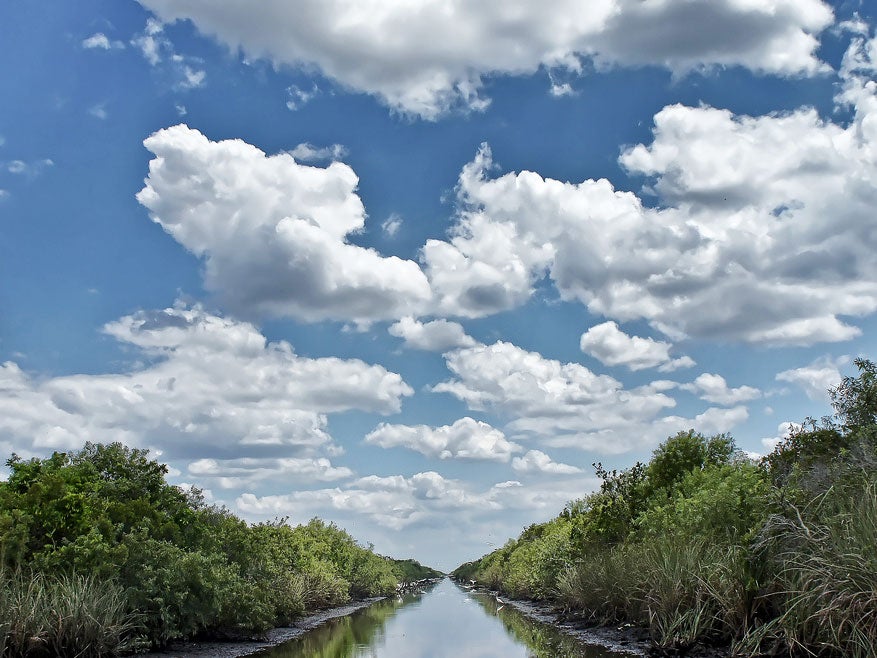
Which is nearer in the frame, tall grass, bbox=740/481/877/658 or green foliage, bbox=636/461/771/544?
tall grass, bbox=740/481/877/658

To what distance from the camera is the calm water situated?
31.5 m

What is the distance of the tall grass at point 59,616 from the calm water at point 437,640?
31.1 ft

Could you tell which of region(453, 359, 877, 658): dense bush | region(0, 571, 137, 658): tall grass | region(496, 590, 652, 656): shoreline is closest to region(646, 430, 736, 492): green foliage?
region(453, 359, 877, 658): dense bush

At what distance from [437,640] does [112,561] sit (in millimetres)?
20845

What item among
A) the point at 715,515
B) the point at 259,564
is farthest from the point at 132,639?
the point at 715,515

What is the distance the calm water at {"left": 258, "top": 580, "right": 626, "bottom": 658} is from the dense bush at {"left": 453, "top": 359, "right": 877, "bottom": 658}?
11.8 feet

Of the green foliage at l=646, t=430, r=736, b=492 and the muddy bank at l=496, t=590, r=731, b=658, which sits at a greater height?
the green foliage at l=646, t=430, r=736, b=492

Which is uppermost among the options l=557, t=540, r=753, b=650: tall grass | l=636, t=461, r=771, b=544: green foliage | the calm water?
l=636, t=461, r=771, b=544: green foliage

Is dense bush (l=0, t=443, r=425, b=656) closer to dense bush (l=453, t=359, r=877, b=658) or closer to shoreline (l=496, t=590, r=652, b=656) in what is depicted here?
shoreline (l=496, t=590, r=652, b=656)

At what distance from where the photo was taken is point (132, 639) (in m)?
25.2

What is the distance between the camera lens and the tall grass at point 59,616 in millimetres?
20266

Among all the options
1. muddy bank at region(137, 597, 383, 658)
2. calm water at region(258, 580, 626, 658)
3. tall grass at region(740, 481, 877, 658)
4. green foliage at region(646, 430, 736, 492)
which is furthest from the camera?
green foliage at region(646, 430, 736, 492)

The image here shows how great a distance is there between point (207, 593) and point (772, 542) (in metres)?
21.2

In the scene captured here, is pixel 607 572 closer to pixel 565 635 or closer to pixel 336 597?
pixel 565 635
